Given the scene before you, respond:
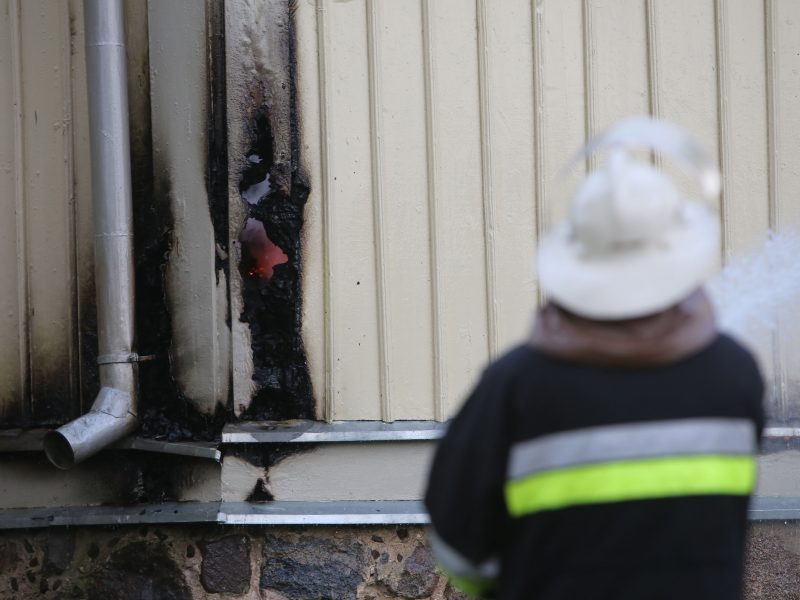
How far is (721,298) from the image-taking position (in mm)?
2537

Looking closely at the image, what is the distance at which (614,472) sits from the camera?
181 centimetres

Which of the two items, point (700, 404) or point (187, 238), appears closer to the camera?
point (700, 404)

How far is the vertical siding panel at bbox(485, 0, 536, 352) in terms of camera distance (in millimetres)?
4176

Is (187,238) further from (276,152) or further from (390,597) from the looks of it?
(390,597)

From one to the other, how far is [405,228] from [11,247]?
64.9 inches

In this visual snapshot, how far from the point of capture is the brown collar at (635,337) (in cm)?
180

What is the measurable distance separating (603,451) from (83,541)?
2996mm

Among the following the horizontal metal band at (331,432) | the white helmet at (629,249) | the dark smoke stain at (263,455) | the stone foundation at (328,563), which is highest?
the white helmet at (629,249)

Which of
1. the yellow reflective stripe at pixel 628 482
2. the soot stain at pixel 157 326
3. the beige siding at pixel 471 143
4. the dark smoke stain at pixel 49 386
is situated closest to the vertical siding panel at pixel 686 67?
the beige siding at pixel 471 143

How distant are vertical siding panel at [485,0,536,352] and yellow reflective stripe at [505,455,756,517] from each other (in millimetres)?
2350

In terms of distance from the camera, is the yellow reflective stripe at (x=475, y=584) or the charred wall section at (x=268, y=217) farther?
the charred wall section at (x=268, y=217)

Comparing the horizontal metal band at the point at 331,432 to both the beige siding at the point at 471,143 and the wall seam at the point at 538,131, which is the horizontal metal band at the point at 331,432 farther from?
the wall seam at the point at 538,131

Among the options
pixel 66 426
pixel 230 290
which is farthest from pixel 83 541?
pixel 230 290

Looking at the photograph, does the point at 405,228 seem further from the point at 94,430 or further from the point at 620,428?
the point at 620,428
